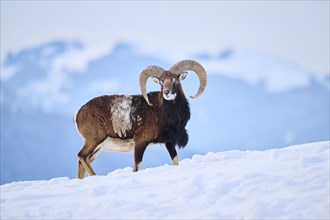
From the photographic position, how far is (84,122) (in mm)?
21562

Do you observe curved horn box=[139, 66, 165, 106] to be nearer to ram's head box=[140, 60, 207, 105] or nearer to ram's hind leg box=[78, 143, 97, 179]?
ram's head box=[140, 60, 207, 105]

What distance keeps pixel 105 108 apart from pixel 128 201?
24.3 feet

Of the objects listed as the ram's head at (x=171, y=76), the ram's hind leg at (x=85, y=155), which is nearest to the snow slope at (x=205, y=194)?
the ram's hind leg at (x=85, y=155)

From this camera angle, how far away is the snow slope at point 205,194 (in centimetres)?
1320

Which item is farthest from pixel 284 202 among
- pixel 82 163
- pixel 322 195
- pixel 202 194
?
pixel 82 163

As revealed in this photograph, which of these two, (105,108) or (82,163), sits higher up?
(105,108)

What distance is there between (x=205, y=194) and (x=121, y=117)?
7641mm

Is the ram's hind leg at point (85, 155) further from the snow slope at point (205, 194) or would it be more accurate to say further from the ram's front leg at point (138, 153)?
the snow slope at point (205, 194)

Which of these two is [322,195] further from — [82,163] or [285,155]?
[82,163]

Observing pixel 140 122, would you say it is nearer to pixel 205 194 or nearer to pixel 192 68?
pixel 192 68

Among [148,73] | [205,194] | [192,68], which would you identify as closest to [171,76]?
[148,73]

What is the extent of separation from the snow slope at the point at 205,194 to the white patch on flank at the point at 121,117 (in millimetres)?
4620

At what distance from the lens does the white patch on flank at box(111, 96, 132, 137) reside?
837 inches

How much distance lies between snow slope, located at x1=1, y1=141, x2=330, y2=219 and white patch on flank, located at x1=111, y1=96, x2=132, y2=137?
462cm
